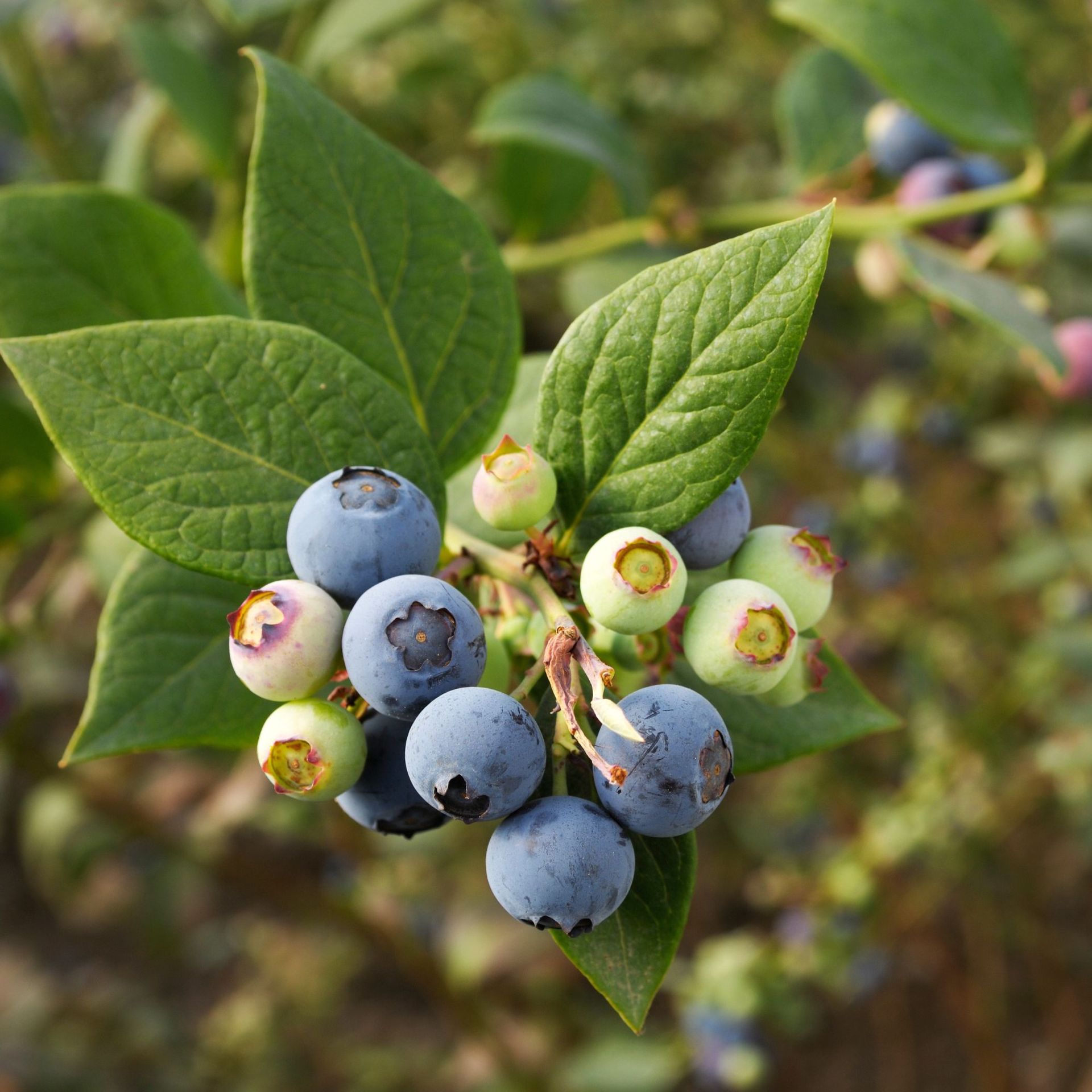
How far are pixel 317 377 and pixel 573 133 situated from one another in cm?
103

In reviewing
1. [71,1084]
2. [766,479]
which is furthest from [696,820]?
[71,1084]

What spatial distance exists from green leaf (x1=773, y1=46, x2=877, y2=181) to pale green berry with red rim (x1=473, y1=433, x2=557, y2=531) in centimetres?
117

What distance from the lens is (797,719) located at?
3.00 ft

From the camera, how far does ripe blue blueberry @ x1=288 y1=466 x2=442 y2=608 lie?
687mm

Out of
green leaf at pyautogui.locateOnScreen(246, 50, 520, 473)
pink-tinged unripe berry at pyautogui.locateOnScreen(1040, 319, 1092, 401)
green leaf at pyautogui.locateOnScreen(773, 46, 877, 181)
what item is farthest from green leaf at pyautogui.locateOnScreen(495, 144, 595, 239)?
green leaf at pyautogui.locateOnScreen(246, 50, 520, 473)

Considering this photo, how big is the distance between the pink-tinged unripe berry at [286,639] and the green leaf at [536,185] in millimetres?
1420

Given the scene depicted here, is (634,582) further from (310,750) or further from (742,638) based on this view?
(310,750)

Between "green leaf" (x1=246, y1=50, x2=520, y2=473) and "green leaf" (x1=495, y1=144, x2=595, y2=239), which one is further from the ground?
"green leaf" (x1=246, y1=50, x2=520, y2=473)

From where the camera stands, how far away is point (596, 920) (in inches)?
25.9

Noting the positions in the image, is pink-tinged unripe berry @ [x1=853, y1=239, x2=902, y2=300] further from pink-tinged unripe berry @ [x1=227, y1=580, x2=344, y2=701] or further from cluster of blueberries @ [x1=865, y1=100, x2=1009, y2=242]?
pink-tinged unripe berry @ [x1=227, y1=580, x2=344, y2=701]

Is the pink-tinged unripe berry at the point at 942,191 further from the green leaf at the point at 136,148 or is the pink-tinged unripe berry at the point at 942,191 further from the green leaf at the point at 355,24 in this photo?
the green leaf at the point at 136,148

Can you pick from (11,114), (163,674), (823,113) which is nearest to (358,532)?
(163,674)

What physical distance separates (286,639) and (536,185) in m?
1.49

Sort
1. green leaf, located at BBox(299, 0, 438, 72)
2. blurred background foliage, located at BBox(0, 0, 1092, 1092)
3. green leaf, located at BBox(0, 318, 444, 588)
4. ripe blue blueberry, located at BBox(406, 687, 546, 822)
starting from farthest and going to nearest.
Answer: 1. blurred background foliage, located at BBox(0, 0, 1092, 1092)
2. green leaf, located at BBox(299, 0, 438, 72)
3. green leaf, located at BBox(0, 318, 444, 588)
4. ripe blue blueberry, located at BBox(406, 687, 546, 822)
